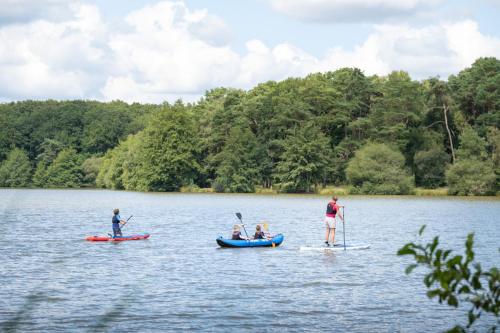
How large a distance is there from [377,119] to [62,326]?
305 feet

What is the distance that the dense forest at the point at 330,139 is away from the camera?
323 feet

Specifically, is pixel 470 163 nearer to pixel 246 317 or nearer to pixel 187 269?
pixel 187 269

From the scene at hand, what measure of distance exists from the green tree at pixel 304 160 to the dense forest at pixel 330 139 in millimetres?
180

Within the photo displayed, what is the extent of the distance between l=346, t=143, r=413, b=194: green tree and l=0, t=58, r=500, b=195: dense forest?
0.13m

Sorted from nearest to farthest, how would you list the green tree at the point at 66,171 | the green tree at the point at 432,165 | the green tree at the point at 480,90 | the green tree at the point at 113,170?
the green tree at the point at 432,165 < the green tree at the point at 480,90 < the green tree at the point at 113,170 < the green tree at the point at 66,171

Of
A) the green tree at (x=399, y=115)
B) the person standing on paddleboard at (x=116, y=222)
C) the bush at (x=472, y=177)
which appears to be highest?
the green tree at (x=399, y=115)

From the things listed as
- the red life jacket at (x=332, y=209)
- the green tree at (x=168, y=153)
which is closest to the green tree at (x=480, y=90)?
the green tree at (x=168, y=153)

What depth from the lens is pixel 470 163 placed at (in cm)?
9194

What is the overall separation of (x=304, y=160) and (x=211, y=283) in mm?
81782

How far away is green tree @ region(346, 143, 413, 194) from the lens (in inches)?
3831

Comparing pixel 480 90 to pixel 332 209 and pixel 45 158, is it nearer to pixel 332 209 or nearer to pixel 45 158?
pixel 332 209

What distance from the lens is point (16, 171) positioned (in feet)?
488

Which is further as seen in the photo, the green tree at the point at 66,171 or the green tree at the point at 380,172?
the green tree at the point at 66,171

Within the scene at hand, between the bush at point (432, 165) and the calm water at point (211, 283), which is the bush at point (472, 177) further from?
the calm water at point (211, 283)
